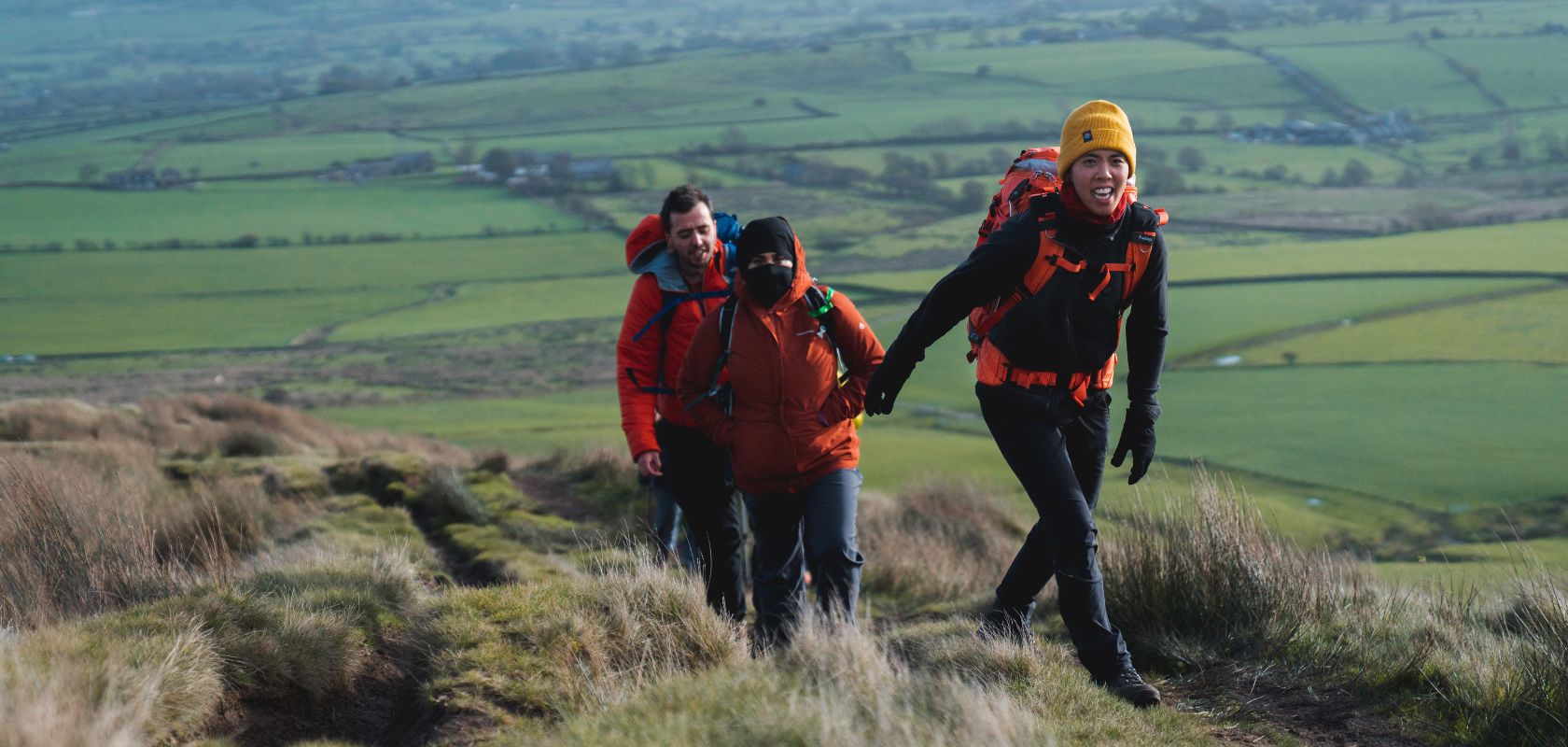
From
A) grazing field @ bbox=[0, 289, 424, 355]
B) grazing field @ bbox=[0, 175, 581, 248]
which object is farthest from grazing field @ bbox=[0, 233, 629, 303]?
grazing field @ bbox=[0, 175, 581, 248]

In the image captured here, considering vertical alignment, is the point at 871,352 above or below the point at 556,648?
above

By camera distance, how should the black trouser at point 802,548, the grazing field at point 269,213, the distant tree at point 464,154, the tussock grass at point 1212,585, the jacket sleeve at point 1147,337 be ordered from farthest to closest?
the distant tree at point 464,154
the grazing field at point 269,213
the black trouser at point 802,548
the tussock grass at point 1212,585
the jacket sleeve at point 1147,337

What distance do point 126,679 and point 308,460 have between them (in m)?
8.04

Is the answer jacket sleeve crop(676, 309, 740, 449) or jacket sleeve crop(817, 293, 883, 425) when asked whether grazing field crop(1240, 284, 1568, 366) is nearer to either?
jacket sleeve crop(817, 293, 883, 425)

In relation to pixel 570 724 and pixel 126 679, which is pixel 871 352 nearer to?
pixel 570 724

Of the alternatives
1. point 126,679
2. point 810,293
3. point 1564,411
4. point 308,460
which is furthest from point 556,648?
point 1564,411

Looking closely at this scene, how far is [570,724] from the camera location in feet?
12.4

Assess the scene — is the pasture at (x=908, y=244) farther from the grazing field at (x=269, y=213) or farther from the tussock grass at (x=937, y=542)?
the tussock grass at (x=937, y=542)

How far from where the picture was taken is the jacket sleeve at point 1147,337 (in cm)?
455

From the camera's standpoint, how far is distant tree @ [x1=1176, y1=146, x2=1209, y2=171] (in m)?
74.2

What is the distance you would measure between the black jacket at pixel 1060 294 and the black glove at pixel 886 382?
9.6 inches

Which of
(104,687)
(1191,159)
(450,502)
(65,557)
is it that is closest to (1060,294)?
(104,687)

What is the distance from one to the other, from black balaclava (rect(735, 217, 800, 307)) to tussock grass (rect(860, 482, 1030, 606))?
321 cm

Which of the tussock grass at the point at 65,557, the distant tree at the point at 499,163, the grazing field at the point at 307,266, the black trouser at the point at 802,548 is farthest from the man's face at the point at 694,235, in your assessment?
the distant tree at the point at 499,163
